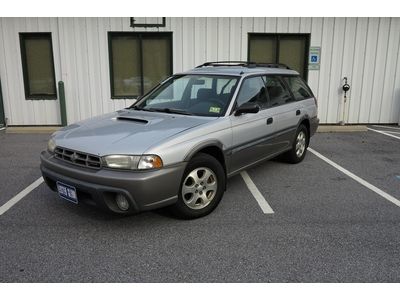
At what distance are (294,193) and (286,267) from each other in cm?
193

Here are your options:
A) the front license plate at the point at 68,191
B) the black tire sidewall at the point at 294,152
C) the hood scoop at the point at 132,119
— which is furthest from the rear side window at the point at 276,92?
the front license plate at the point at 68,191

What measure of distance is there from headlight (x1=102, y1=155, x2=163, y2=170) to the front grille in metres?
0.12

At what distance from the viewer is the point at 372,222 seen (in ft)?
13.2

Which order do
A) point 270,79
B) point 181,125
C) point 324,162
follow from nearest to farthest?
point 181,125
point 270,79
point 324,162

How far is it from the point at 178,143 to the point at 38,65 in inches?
303

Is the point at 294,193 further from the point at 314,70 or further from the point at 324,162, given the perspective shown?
the point at 314,70

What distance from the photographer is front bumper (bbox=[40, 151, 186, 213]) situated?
11.0 feet

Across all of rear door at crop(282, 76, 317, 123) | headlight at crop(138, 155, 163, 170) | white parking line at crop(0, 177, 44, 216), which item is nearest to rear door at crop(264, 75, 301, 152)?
rear door at crop(282, 76, 317, 123)

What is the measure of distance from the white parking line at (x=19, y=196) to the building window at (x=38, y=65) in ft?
17.0

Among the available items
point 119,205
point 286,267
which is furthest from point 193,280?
point 119,205

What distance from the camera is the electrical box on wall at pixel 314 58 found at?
9.82 m

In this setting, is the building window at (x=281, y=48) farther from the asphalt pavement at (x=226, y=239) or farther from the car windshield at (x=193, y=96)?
the asphalt pavement at (x=226, y=239)

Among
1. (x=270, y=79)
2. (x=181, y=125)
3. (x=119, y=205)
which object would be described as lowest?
(x=119, y=205)

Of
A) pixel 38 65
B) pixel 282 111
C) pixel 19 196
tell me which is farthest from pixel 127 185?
pixel 38 65
